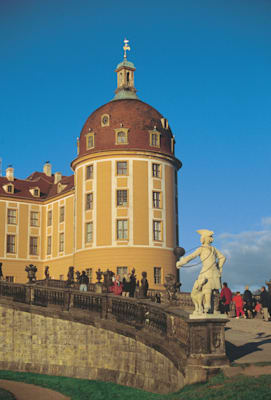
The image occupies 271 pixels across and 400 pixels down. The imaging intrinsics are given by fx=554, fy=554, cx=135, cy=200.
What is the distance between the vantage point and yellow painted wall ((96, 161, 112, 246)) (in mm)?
46719

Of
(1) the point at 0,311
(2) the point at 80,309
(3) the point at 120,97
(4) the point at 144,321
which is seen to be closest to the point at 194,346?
(4) the point at 144,321

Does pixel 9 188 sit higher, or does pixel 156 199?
pixel 9 188

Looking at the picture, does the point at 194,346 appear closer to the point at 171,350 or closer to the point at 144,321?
the point at 171,350

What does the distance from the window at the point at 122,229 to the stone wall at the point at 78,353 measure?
808 inches

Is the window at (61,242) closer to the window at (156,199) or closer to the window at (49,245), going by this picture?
the window at (49,245)

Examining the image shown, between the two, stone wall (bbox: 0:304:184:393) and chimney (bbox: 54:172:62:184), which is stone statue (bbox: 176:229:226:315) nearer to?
stone wall (bbox: 0:304:184:393)

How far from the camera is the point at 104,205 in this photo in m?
47.4

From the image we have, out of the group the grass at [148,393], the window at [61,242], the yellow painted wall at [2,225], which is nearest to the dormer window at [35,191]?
the yellow painted wall at [2,225]

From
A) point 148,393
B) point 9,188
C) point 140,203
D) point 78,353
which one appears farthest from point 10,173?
point 148,393

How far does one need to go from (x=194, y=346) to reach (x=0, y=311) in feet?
50.2

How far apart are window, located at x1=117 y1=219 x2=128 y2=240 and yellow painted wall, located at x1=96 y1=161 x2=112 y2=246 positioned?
68cm

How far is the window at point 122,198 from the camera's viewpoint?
47.2 metres

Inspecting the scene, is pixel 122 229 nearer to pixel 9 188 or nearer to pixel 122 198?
pixel 122 198

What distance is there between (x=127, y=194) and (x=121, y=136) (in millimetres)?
5332
